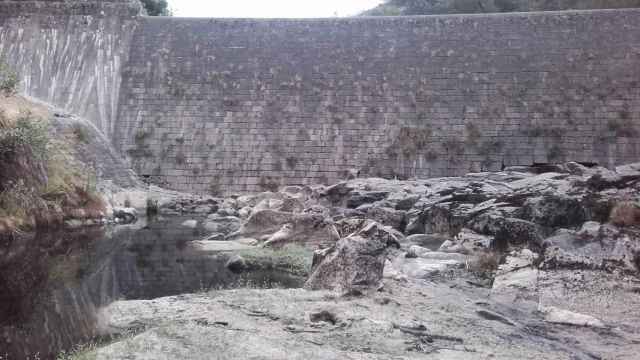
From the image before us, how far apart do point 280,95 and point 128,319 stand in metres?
22.4

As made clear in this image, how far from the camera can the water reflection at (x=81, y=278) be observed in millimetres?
6828

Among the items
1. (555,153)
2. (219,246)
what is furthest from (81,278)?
(555,153)

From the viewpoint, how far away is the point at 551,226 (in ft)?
39.3

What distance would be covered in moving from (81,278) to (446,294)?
599cm

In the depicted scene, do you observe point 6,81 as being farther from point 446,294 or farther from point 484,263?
point 446,294

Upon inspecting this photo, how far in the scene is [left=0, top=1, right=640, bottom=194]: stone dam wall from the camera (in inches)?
1061

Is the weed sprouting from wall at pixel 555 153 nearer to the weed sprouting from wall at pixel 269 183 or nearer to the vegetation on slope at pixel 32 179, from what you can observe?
the weed sprouting from wall at pixel 269 183

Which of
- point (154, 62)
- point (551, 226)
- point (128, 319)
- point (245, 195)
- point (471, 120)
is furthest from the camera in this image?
point (154, 62)

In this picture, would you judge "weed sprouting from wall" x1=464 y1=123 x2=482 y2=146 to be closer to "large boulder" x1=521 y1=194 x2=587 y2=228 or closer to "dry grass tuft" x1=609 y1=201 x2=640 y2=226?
"large boulder" x1=521 y1=194 x2=587 y2=228

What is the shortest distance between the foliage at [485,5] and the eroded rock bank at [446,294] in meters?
28.3

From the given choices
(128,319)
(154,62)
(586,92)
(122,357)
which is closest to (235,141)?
(154,62)

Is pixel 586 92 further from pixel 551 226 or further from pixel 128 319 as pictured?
pixel 128 319

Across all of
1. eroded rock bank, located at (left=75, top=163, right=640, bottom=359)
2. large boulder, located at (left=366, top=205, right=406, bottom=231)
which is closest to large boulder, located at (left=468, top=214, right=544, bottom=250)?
eroded rock bank, located at (left=75, top=163, right=640, bottom=359)

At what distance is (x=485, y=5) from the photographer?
1848 inches
